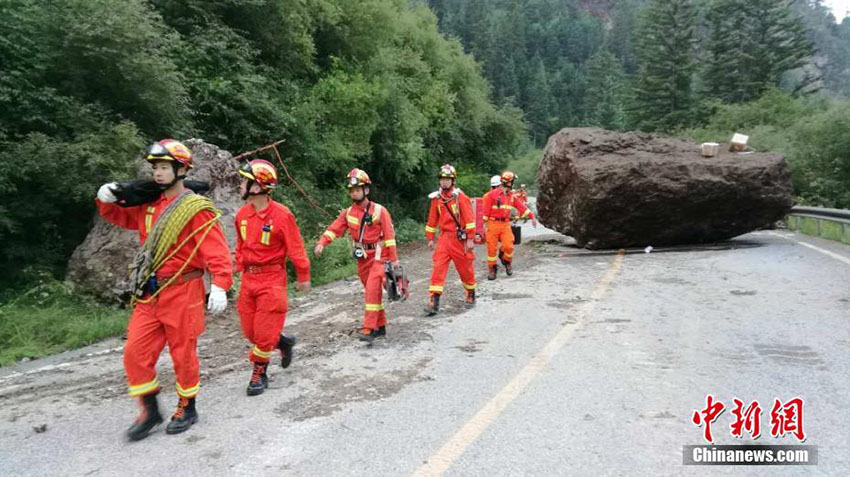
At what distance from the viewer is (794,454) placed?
356cm

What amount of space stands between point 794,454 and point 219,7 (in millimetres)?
15834

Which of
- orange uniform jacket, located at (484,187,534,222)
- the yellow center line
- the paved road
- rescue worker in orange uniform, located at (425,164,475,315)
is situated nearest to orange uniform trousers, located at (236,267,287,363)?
the paved road

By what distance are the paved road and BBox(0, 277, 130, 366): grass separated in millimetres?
1104

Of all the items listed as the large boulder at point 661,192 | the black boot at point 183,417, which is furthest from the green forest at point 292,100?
the large boulder at point 661,192

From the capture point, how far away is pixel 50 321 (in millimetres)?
7738

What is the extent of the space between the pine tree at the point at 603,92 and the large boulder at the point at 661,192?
235 ft

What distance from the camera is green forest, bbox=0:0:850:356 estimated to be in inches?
362

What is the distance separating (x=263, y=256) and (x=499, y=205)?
6.76 meters

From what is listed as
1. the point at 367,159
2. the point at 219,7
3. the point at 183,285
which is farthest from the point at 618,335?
the point at 367,159

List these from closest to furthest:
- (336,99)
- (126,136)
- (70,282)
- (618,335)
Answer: (618,335), (70,282), (126,136), (336,99)

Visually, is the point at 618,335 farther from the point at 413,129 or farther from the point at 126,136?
the point at 413,129

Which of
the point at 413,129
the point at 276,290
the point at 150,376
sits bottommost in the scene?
the point at 150,376

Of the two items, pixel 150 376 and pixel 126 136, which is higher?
pixel 126 136

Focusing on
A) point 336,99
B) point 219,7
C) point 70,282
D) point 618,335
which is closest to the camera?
point 618,335
